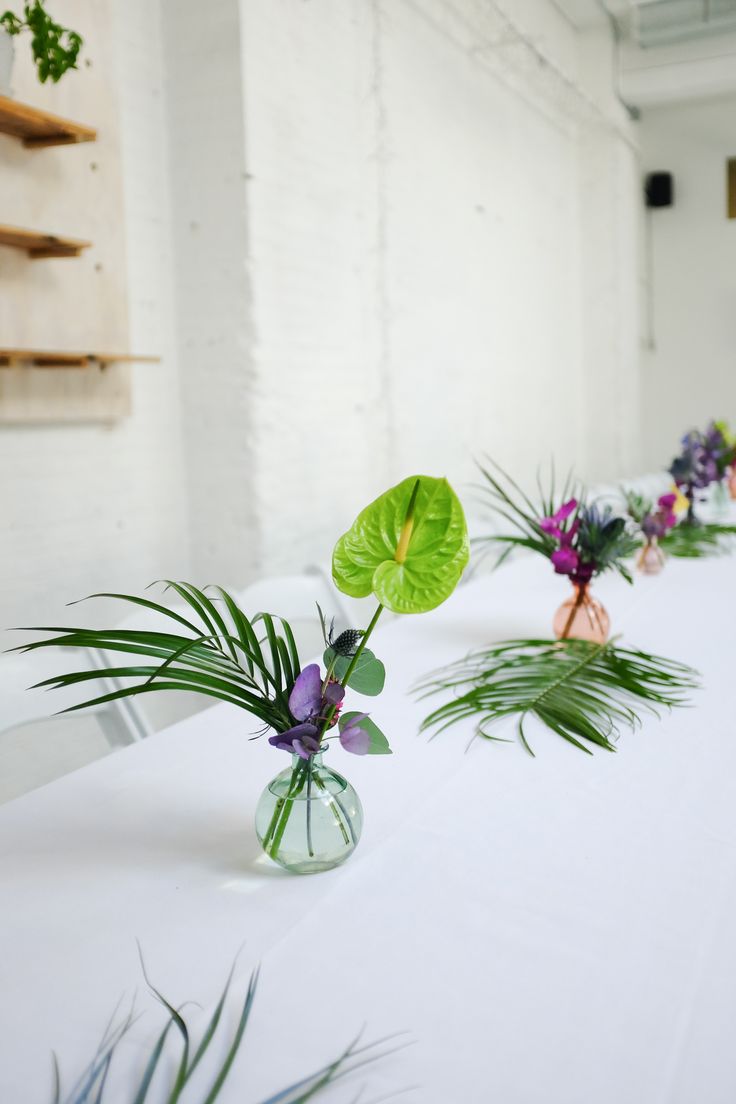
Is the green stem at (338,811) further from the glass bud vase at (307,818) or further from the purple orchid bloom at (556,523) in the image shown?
the purple orchid bloom at (556,523)

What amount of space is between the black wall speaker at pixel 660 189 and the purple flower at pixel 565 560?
6.60 meters

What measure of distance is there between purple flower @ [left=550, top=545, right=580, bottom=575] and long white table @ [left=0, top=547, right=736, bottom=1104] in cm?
39

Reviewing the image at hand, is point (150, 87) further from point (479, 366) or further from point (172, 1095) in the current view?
point (172, 1095)

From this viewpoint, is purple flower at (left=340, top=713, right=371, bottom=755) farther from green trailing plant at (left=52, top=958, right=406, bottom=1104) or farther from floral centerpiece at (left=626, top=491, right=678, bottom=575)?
floral centerpiece at (left=626, top=491, right=678, bottom=575)

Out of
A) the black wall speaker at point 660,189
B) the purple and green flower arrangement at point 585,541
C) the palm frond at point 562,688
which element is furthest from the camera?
the black wall speaker at point 660,189

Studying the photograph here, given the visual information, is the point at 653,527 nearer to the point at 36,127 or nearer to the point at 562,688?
the point at 562,688

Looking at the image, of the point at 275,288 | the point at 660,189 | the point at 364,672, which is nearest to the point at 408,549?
the point at 364,672

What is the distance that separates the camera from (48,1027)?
819 mm

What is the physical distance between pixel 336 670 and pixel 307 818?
0.53 feet

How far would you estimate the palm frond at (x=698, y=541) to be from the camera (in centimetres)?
300

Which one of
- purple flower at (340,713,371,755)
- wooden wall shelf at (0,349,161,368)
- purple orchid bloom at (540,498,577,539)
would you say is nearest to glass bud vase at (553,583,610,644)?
purple orchid bloom at (540,498,577,539)

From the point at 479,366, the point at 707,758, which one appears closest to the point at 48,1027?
the point at 707,758

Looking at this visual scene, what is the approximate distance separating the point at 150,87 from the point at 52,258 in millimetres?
908

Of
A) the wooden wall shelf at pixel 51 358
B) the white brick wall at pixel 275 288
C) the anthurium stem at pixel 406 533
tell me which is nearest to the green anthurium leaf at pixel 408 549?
the anthurium stem at pixel 406 533
